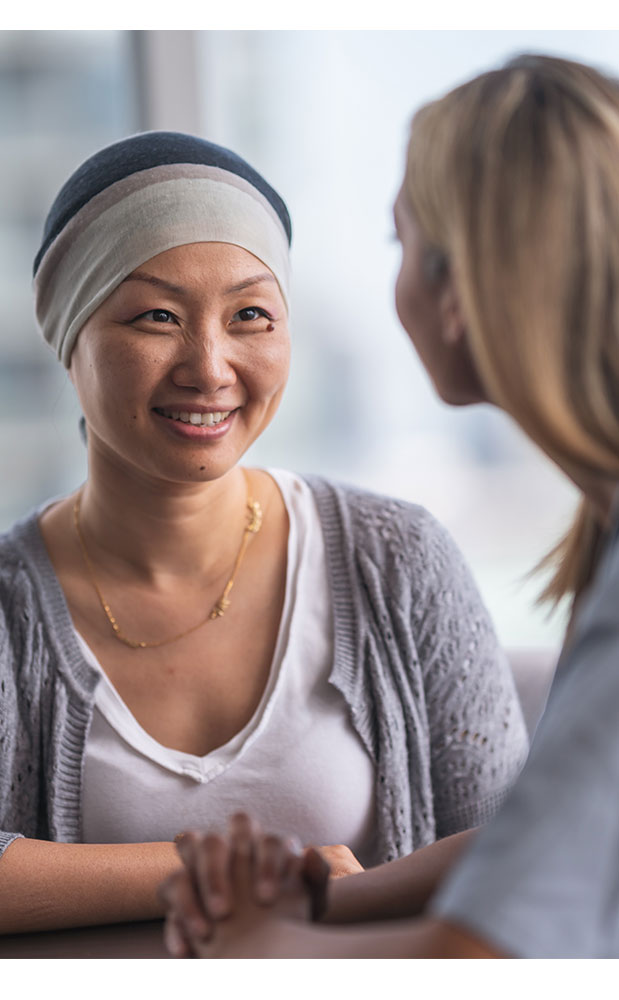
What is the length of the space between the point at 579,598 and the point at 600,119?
19.1 inches

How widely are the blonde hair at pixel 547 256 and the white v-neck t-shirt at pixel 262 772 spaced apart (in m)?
0.73

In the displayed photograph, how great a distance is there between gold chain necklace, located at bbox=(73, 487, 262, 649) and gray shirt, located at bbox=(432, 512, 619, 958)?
902 millimetres

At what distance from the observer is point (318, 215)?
3.52 metres

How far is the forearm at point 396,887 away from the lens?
1.06 metres

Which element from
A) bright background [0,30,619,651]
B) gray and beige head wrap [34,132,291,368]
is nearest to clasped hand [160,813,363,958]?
gray and beige head wrap [34,132,291,368]

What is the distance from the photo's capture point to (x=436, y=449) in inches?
148

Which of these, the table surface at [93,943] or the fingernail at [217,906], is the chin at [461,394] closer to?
the fingernail at [217,906]

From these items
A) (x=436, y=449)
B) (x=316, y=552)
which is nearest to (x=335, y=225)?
(x=436, y=449)

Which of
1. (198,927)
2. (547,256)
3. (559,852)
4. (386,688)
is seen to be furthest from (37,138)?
(559,852)

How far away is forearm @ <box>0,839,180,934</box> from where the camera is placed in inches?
48.9

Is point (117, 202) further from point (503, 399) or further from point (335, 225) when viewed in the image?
point (335, 225)

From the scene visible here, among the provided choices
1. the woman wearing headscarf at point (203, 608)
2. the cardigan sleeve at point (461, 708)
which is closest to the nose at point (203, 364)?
the woman wearing headscarf at point (203, 608)

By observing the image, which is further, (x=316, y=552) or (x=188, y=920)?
(x=316, y=552)

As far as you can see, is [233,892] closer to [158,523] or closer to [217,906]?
[217,906]
